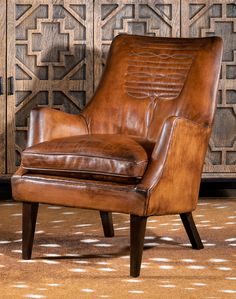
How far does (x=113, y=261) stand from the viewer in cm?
288

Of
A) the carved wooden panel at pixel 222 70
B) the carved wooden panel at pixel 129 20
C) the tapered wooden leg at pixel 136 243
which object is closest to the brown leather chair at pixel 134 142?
the tapered wooden leg at pixel 136 243

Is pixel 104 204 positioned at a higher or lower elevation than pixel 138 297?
higher

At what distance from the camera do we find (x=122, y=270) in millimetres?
2729

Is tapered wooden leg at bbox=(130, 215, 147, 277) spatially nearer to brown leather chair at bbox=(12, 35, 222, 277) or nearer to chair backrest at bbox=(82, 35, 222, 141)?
brown leather chair at bbox=(12, 35, 222, 277)

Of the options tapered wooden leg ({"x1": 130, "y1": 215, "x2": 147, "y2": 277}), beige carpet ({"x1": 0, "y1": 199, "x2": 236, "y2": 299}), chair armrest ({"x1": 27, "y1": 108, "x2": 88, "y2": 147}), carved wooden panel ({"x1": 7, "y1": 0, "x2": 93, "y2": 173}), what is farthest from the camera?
carved wooden panel ({"x1": 7, "y1": 0, "x2": 93, "y2": 173})

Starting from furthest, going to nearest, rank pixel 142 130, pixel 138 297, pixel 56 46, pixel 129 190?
1. pixel 56 46
2. pixel 142 130
3. pixel 129 190
4. pixel 138 297

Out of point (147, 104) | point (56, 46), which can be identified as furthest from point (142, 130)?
point (56, 46)

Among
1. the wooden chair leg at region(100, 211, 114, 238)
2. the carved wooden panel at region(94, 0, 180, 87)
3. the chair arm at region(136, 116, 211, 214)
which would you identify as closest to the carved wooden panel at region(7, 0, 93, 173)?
the carved wooden panel at region(94, 0, 180, 87)

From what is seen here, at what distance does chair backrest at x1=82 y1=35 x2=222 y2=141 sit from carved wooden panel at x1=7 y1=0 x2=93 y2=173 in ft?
3.18

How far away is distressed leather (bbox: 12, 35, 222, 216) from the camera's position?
2.71 meters

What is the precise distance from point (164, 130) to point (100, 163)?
259 mm

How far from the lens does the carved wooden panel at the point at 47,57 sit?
14.5ft

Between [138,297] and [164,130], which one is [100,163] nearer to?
[164,130]

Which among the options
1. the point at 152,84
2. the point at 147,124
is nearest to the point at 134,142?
the point at 147,124
